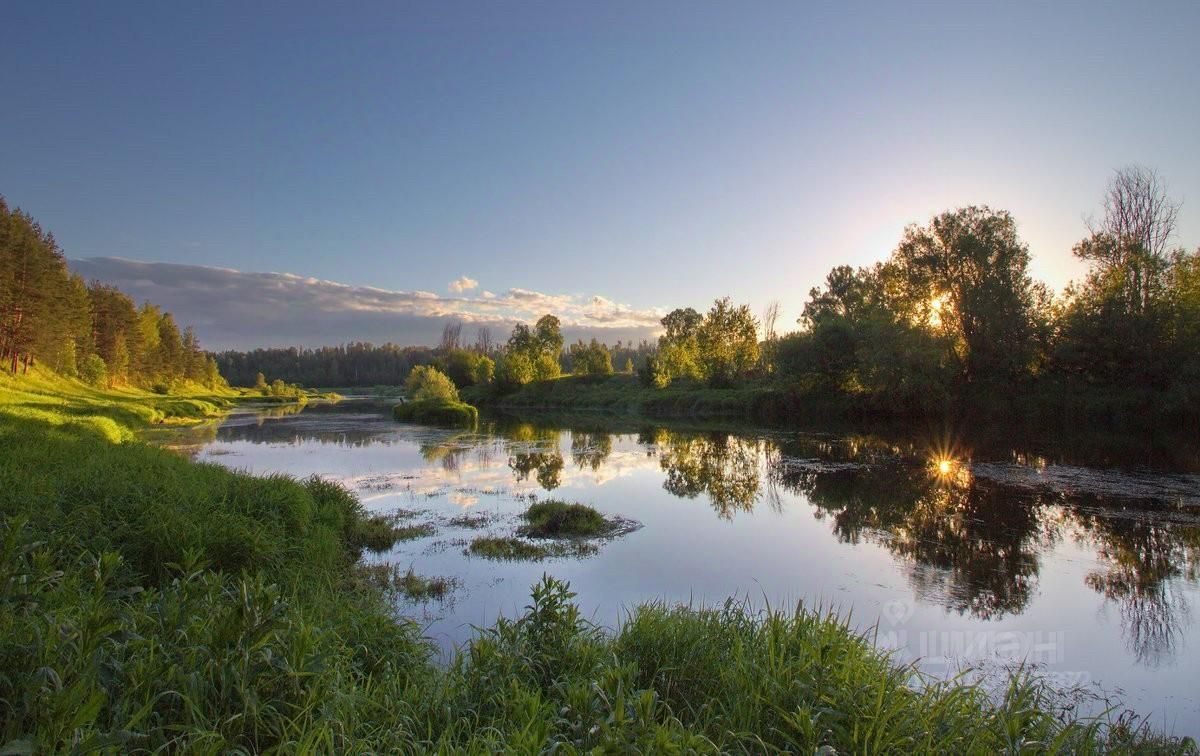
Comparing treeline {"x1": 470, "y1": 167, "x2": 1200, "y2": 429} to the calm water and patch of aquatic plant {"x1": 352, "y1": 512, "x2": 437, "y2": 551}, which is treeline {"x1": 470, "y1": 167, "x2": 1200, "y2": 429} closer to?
the calm water

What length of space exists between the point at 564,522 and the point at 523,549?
Answer: 1884 mm

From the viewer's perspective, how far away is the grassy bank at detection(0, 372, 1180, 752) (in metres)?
3.24

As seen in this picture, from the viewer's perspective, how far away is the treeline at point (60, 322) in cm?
4084

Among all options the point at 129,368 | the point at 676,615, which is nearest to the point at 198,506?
the point at 676,615

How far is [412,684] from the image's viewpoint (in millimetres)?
4742

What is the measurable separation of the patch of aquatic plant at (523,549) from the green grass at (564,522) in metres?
0.64

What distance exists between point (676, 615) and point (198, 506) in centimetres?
714

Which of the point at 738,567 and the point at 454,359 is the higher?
the point at 454,359

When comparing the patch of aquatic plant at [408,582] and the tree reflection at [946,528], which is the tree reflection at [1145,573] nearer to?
the tree reflection at [946,528]

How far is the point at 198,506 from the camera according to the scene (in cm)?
888

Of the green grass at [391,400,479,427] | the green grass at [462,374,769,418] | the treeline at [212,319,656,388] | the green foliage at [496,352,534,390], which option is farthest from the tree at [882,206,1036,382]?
the treeline at [212,319,656,388]

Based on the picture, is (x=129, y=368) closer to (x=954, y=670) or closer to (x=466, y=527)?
(x=466, y=527)

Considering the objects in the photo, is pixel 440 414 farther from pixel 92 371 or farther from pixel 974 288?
pixel 974 288

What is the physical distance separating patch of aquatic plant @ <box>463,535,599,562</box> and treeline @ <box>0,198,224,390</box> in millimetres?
44147
